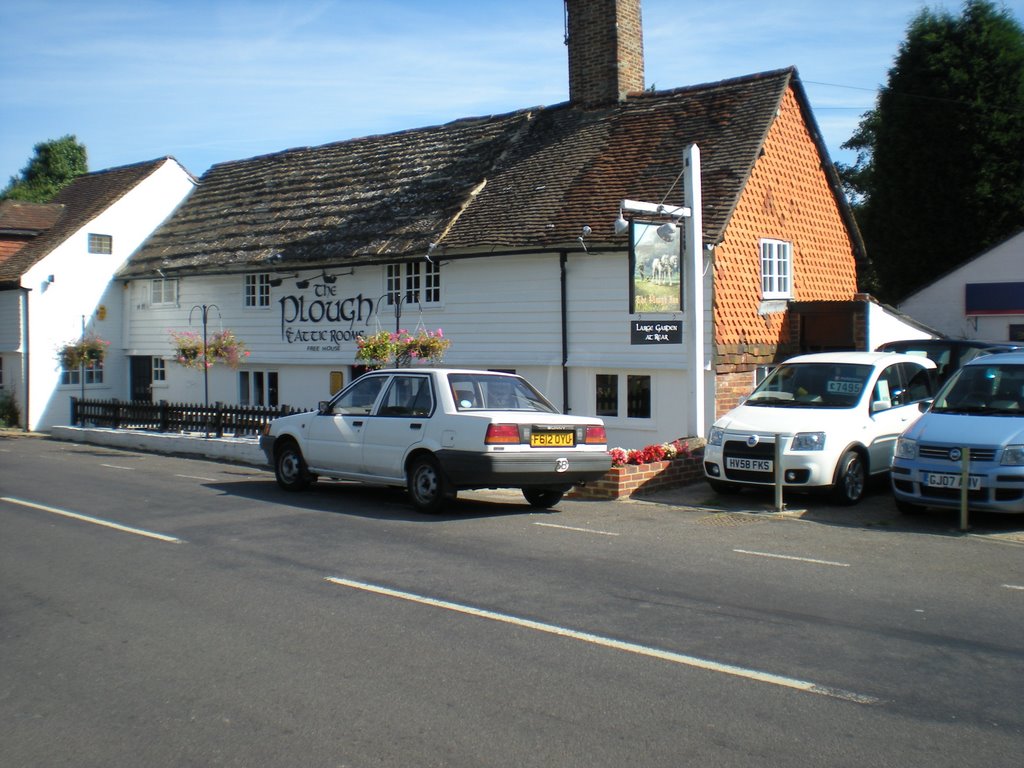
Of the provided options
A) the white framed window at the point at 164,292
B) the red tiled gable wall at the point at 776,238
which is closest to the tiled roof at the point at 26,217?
the white framed window at the point at 164,292

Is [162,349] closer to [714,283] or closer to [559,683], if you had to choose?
[714,283]

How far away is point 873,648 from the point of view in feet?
20.9

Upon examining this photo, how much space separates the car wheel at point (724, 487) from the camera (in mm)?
12966

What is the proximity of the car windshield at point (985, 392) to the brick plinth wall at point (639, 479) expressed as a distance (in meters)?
3.52

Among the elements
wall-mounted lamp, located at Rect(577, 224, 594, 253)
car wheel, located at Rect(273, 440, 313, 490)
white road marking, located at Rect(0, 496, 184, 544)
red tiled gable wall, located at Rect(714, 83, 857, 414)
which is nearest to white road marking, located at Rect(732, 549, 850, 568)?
white road marking, located at Rect(0, 496, 184, 544)

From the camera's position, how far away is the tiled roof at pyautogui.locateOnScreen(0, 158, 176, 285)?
28.8m

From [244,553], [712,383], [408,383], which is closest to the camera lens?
[244,553]

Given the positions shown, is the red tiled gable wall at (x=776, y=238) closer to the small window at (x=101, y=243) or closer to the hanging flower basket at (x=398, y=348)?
the hanging flower basket at (x=398, y=348)

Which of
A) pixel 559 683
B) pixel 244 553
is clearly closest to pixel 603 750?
pixel 559 683

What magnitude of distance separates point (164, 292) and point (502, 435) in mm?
20153

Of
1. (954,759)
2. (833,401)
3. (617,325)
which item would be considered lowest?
(954,759)

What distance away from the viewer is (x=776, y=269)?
2047cm

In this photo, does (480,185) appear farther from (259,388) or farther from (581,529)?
(581,529)

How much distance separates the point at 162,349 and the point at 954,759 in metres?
27.1
